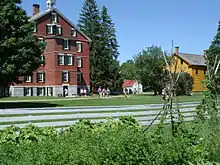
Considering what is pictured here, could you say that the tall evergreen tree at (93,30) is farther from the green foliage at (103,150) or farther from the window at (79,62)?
the green foliage at (103,150)

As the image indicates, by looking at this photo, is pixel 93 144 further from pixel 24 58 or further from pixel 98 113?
pixel 24 58

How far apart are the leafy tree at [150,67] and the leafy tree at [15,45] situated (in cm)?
Answer: 3678

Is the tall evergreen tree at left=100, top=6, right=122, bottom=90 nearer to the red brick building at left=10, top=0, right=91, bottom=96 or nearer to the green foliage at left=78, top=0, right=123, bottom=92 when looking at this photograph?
the green foliage at left=78, top=0, right=123, bottom=92

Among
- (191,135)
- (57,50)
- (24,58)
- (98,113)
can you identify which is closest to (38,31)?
(57,50)

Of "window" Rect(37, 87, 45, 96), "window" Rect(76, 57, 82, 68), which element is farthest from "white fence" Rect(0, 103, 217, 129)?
"window" Rect(76, 57, 82, 68)

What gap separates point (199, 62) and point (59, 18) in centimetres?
3259

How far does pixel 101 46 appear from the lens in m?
84.9

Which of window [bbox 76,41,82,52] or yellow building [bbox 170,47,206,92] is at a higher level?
window [bbox 76,41,82,52]

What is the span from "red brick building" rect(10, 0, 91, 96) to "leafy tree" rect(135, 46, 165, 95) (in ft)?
36.2

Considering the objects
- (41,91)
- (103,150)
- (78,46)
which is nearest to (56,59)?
(41,91)

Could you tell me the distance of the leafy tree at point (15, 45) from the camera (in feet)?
111

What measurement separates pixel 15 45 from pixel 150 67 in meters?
41.5

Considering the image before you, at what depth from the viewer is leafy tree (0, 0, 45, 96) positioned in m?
33.9

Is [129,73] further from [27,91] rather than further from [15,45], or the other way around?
[15,45]
